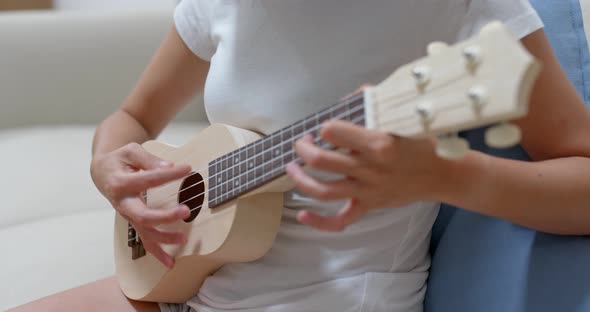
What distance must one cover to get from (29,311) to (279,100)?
1.52 feet

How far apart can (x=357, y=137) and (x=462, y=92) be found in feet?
0.30

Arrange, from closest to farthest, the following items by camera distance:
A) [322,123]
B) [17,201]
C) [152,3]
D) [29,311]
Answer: [322,123]
[29,311]
[17,201]
[152,3]

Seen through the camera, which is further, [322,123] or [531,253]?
[531,253]

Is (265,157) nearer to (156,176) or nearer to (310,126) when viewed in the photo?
(310,126)

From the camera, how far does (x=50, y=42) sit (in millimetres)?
1683

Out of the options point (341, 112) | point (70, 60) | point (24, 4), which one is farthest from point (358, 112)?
point (24, 4)

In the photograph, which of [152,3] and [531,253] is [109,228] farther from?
[152,3]

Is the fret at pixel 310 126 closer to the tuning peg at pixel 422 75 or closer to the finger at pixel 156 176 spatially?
the tuning peg at pixel 422 75

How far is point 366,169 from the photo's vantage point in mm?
535

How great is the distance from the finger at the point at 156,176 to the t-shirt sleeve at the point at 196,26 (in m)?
0.22

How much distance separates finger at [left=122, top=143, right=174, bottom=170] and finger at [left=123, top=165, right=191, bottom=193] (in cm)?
4

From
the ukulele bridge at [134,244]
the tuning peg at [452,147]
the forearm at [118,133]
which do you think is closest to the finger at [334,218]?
the tuning peg at [452,147]

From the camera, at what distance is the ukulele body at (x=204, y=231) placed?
75 centimetres

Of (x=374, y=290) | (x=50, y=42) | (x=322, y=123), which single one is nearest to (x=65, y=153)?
(x=50, y=42)
